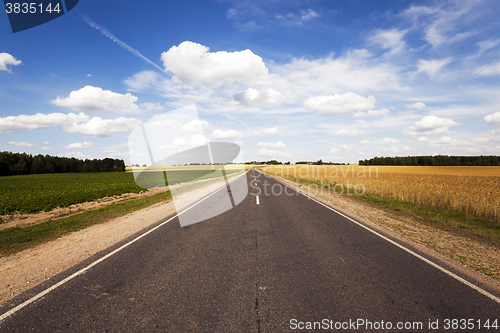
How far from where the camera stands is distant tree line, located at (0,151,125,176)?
73.3 metres

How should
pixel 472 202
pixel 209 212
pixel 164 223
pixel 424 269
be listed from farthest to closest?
pixel 472 202, pixel 209 212, pixel 164 223, pixel 424 269

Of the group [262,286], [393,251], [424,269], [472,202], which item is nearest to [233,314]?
[262,286]

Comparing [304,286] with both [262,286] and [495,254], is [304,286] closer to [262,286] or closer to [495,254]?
[262,286]

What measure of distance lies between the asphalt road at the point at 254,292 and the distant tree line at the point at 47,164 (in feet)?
337

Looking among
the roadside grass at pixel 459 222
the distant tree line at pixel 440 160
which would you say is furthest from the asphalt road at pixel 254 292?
the distant tree line at pixel 440 160

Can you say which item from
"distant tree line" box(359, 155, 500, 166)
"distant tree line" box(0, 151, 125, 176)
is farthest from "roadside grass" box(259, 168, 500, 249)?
"distant tree line" box(0, 151, 125, 176)

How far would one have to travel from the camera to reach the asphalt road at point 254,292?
2.96m

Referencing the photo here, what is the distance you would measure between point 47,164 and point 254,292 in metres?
114

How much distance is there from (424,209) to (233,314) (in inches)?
538

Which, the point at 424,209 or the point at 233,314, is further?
the point at 424,209

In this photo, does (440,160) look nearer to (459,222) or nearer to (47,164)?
(459,222)

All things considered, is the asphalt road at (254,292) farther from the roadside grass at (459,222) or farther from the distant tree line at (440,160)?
the distant tree line at (440,160)

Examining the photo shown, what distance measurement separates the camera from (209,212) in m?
10.3

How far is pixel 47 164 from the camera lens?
277 ft
